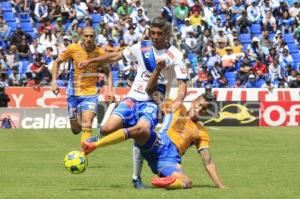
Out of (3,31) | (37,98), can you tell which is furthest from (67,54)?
(3,31)

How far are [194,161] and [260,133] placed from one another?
9748 millimetres

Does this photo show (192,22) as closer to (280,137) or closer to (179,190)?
(280,137)

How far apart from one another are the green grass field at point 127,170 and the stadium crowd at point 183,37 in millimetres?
7898

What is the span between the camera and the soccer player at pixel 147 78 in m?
11.9

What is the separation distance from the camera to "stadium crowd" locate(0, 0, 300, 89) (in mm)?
32281

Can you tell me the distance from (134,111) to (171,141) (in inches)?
26.2

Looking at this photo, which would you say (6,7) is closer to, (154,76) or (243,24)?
(243,24)

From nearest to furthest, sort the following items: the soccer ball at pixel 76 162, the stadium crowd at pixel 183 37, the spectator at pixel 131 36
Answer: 1. the soccer ball at pixel 76 162
2. the stadium crowd at pixel 183 37
3. the spectator at pixel 131 36

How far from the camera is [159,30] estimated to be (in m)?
11.9

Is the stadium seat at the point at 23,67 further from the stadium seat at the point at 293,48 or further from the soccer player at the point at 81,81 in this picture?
the soccer player at the point at 81,81

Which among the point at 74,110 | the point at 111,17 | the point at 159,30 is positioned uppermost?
the point at 159,30

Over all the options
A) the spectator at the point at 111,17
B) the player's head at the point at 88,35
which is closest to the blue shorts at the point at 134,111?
the player's head at the point at 88,35

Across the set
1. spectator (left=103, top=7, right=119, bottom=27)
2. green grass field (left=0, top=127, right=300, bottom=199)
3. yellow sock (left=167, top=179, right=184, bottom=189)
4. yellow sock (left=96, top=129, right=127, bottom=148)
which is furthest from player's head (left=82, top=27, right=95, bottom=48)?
spectator (left=103, top=7, right=119, bottom=27)

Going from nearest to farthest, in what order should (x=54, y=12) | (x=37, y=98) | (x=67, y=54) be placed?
(x=67, y=54) < (x=37, y=98) < (x=54, y=12)
